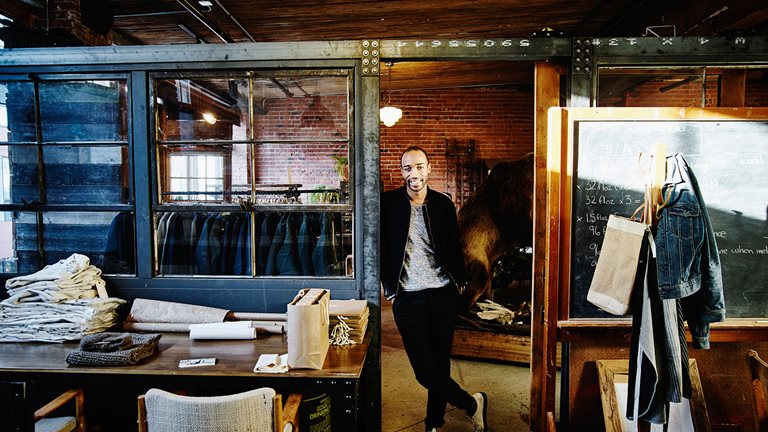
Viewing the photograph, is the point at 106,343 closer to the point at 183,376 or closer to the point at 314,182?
the point at 183,376

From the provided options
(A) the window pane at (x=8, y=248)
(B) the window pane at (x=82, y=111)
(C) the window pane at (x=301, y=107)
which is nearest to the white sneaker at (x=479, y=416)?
(C) the window pane at (x=301, y=107)

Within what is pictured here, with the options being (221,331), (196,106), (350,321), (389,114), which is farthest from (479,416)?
(389,114)

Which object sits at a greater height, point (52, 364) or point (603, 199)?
point (603, 199)

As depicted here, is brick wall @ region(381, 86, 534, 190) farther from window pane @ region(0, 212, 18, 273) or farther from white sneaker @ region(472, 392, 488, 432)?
window pane @ region(0, 212, 18, 273)

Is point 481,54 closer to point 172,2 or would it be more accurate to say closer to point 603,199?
point 603,199

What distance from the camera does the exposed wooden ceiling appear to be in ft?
12.8

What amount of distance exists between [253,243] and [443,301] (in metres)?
1.31

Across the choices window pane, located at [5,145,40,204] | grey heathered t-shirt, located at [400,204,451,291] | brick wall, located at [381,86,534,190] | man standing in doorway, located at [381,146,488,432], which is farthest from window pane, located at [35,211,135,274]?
brick wall, located at [381,86,534,190]

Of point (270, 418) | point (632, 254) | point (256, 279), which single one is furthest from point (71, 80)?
point (632, 254)

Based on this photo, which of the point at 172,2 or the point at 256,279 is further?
the point at 172,2

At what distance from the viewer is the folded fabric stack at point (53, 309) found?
99.5 inches

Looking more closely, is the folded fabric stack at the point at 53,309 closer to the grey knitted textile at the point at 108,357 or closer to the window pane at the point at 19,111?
the grey knitted textile at the point at 108,357

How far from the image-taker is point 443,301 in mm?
2793

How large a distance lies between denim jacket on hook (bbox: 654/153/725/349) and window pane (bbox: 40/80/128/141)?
10.4 ft
